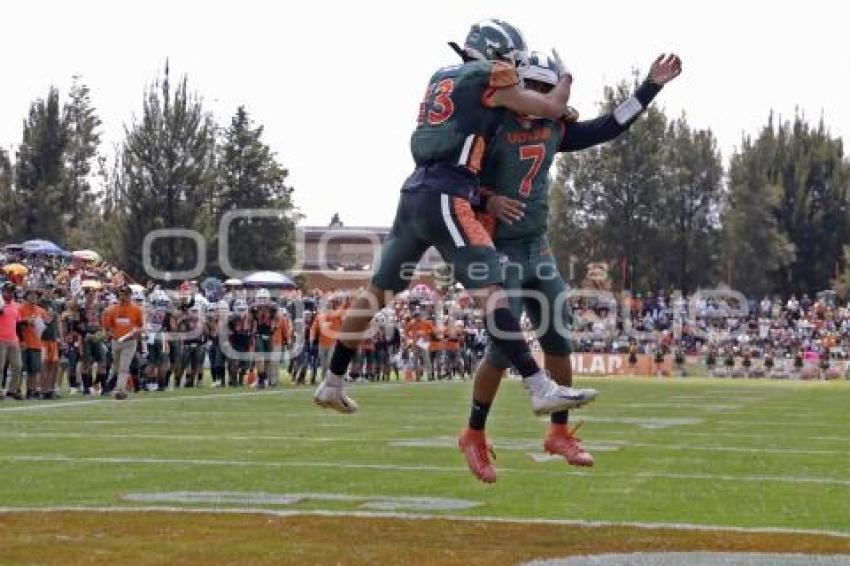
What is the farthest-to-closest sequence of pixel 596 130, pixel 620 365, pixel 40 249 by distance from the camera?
1. pixel 40 249
2. pixel 620 365
3. pixel 596 130

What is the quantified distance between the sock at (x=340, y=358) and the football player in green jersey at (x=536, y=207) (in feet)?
2.44

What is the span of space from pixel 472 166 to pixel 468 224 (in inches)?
12.6

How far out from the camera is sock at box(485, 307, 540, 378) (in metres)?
7.98

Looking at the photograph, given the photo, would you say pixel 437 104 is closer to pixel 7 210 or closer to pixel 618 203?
pixel 7 210

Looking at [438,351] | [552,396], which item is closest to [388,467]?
[552,396]

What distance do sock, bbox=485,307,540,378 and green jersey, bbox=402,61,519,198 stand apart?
64 cm

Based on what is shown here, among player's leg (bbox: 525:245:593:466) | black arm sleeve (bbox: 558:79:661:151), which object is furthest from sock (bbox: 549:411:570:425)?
black arm sleeve (bbox: 558:79:661:151)

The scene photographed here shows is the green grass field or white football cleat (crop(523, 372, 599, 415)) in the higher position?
white football cleat (crop(523, 372, 599, 415))

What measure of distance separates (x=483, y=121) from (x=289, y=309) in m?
27.2

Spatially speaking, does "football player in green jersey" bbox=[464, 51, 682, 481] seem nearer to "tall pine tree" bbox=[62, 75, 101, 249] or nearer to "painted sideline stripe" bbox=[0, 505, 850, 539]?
"painted sideline stripe" bbox=[0, 505, 850, 539]

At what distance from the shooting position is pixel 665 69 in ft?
28.8

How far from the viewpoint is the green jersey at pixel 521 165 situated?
328 inches

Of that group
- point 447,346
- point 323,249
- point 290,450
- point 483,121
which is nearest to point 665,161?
point 323,249

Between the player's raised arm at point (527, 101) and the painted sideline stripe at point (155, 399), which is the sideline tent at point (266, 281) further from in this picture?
the player's raised arm at point (527, 101)
